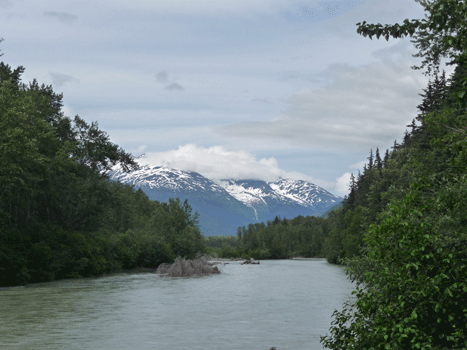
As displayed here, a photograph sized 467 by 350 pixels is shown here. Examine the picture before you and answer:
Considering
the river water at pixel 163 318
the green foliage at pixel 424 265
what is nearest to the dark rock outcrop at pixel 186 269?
the river water at pixel 163 318

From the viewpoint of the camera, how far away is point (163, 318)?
27734 mm

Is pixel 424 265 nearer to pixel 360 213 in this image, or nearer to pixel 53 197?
pixel 53 197

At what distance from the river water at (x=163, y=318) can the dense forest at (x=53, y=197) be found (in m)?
7.06

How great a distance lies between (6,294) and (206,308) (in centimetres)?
1625

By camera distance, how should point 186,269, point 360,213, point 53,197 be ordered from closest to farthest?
1. point 53,197
2. point 186,269
3. point 360,213

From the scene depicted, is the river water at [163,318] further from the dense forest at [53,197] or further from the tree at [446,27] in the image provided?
the tree at [446,27]

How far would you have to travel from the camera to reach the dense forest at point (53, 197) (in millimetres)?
44938

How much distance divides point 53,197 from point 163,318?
106 ft

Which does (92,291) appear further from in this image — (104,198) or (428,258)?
(428,258)

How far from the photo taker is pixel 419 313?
33.4 ft

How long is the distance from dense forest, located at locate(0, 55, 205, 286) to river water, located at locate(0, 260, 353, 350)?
7056 millimetres

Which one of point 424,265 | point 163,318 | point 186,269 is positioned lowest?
point 186,269

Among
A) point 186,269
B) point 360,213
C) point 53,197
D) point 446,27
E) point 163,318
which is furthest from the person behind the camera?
point 360,213

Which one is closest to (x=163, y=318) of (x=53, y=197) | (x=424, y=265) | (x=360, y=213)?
(x=424, y=265)
